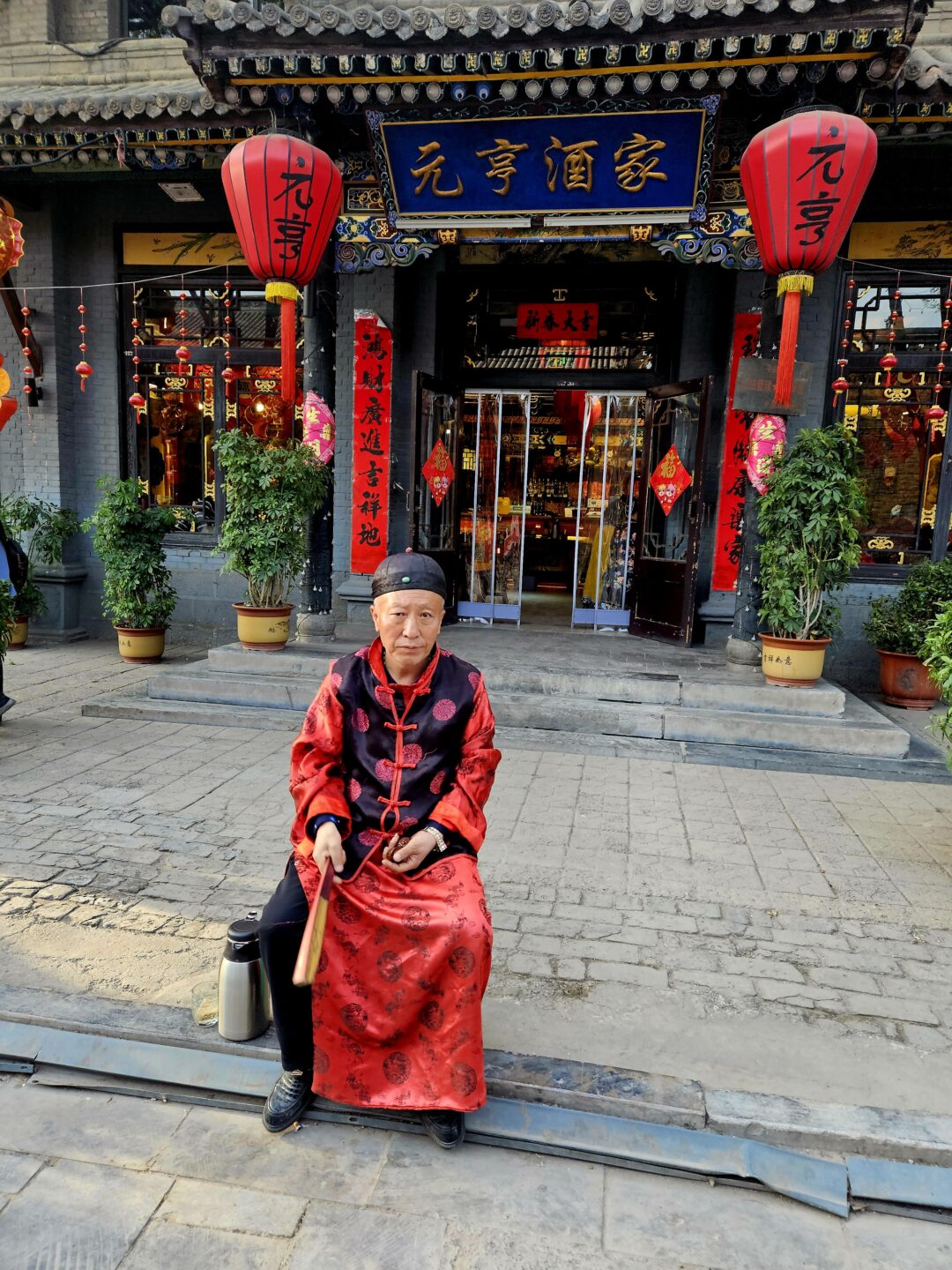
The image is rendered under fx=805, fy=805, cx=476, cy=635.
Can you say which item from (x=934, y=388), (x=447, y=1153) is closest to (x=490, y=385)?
(x=934, y=388)

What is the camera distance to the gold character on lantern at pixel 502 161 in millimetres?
6320

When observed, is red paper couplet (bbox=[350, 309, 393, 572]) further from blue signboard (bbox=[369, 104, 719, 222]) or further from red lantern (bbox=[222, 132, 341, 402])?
red lantern (bbox=[222, 132, 341, 402])

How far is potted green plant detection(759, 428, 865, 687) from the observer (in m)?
5.76

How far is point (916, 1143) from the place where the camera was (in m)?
2.23

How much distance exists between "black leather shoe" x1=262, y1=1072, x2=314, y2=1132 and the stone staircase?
3807mm

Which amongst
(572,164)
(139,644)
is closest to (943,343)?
(572,164)

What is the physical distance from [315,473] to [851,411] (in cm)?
504

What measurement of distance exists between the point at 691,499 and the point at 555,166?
10.2 feet

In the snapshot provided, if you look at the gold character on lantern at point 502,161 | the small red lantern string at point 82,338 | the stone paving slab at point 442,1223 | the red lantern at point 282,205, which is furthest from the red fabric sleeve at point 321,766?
the small red lantern string at point 82,338

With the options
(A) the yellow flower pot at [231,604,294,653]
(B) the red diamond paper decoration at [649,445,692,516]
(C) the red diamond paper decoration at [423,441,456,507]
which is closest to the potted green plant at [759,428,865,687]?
(B) the red diamond paper decoration at [649,445,692,516]

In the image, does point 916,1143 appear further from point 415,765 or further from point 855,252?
point 855,252

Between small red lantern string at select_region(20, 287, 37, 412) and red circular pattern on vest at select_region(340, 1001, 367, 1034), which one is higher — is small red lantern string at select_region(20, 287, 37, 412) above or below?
above

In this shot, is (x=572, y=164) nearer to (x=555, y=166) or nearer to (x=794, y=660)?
(x=555, y=166)

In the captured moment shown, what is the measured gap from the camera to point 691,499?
7715 millimetres
